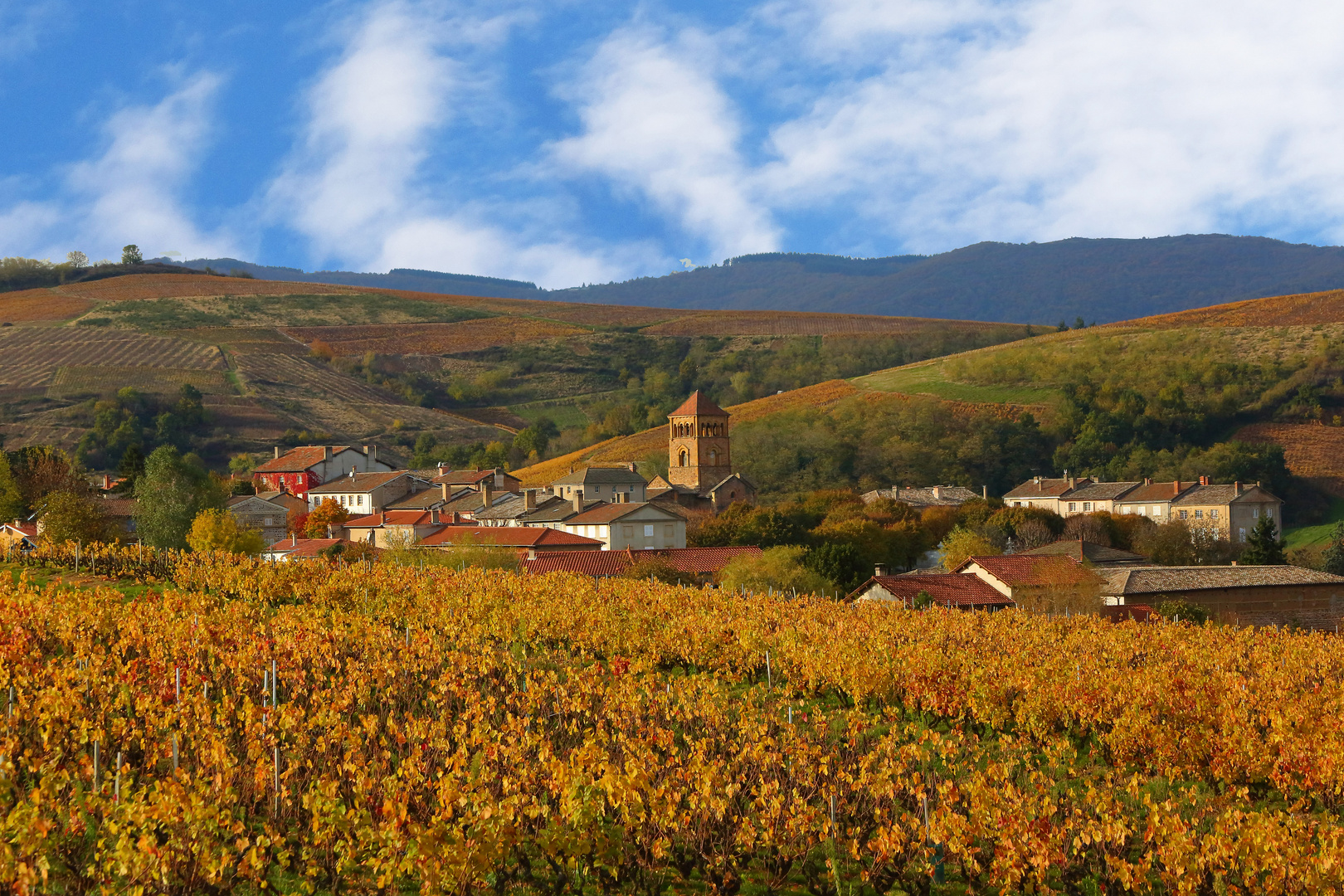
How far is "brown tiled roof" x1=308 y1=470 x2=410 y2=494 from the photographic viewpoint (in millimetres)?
100375

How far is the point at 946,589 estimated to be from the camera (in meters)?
50.2

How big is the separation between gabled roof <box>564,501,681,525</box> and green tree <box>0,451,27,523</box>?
31.4 metres

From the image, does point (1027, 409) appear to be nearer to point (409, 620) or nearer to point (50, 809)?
Result: point (409, 620)

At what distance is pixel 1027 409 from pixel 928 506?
131 feet

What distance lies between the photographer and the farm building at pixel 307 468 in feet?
363

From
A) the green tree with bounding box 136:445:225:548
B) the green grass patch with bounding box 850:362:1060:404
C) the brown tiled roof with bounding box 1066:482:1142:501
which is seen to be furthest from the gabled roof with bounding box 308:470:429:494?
the green grass patch with bounding box 850:362:1060:404

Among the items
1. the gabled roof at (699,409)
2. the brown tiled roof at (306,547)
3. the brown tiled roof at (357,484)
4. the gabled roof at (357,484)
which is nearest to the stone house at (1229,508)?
the gabled roof at (699,409)

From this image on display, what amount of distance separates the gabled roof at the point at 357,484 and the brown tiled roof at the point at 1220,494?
213ft

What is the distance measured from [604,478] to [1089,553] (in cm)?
4791

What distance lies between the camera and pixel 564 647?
2841cm

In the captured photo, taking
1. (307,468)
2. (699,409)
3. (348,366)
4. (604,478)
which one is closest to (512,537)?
(604,478)

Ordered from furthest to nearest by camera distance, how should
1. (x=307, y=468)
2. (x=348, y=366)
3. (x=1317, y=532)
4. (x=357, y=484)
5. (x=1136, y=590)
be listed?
1. (x=348, y=366)
2. (x=307, y=468)
3. (x=357, y=484)
4. (x=1317, y=532)
5. (x=1136, y=590)

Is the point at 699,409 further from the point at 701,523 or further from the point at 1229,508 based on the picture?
the point at 1229,508

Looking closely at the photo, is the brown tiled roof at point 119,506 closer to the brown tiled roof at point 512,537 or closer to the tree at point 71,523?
the brown tiled roof at point 512,537
